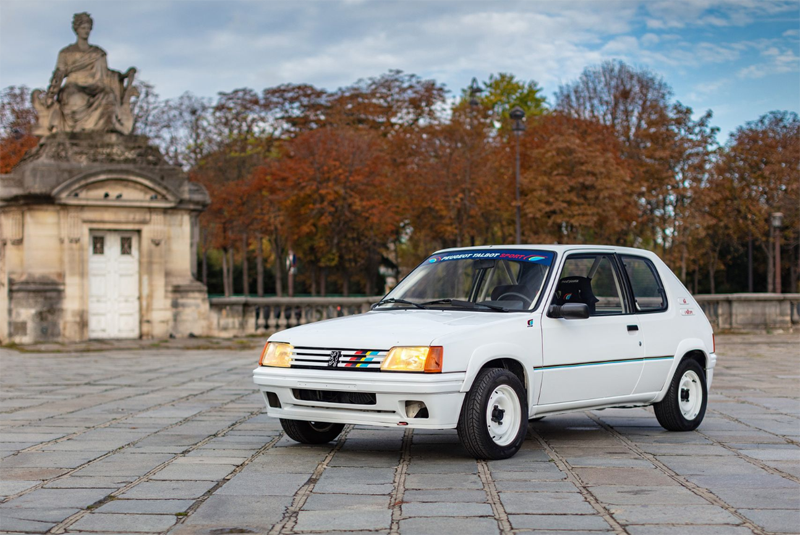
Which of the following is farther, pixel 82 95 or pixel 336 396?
pixel 82 95

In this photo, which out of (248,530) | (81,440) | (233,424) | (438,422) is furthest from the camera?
(233,424)

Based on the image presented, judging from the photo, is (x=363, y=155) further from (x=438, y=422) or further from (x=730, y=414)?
(x=438, y=422)

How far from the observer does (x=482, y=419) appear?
771 cm

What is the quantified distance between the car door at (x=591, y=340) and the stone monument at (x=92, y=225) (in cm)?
1705

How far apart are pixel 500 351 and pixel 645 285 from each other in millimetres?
2457

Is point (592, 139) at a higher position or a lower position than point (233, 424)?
higher

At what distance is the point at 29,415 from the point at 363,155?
37.2 meters

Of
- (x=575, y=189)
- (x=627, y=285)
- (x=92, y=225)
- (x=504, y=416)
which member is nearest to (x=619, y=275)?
(x=627, y=285)

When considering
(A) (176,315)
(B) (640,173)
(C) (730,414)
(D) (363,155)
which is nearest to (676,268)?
(B) (640,173)

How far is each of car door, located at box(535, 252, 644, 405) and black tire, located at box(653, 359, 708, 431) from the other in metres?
0.59

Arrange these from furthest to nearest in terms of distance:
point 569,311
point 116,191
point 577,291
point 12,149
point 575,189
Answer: point 12,149 → point 575,189 → point 116,191 → point 577,291 → point 569,311

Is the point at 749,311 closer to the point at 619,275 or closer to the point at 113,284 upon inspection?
the point at 113,284

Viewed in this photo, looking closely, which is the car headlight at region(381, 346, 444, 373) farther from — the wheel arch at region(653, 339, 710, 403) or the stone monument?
the stone monument

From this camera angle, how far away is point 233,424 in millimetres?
10297
